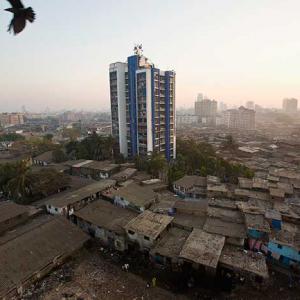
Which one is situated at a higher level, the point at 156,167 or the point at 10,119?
the point at 10,119

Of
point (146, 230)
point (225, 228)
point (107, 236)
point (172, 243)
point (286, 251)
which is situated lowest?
point (107, 236)

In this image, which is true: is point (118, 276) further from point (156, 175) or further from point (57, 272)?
point (156, 175)

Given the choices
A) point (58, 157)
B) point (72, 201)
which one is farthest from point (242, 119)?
point (72, 201)

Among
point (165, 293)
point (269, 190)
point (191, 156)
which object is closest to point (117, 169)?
point (191, 156)

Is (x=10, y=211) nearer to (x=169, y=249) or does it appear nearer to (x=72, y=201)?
(x=72, y=201)

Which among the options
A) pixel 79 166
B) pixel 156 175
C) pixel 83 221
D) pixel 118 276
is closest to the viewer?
pixel 118 276

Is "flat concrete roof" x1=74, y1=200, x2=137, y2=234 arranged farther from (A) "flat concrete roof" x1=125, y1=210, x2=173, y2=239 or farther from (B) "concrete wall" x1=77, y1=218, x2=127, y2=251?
(A) "flat concrete roof" x1=125, y1=210, x2=173, y2=239
